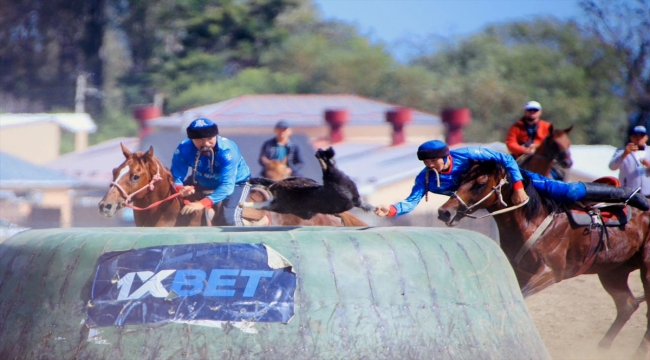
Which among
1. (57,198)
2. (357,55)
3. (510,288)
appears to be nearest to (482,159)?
(510,288)

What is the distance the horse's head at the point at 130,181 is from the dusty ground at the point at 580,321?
12.4ft

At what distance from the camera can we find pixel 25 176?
22094 millimetres

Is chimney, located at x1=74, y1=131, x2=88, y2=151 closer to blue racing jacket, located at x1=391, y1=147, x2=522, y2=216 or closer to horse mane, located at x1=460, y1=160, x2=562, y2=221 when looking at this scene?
horse mane, located at x1=460, y1=160, x2=562, y2=221

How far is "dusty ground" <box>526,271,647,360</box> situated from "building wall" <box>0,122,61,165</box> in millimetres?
29483

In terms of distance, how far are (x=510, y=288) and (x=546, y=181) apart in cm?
288

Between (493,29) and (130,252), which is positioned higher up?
(130,252)

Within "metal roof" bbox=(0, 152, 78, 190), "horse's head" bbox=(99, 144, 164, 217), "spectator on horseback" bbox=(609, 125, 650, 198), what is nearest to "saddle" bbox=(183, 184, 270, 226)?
"horse's head" bbox=(99, 144, 164, 217)

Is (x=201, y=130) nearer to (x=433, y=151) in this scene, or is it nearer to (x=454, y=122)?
(x=433, y=151)

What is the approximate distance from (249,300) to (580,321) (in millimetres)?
5949

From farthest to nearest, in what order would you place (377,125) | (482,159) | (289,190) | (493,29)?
(493,29) → (377,125) → (482,159) → (289,190)

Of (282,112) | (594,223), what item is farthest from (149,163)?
(282,112)

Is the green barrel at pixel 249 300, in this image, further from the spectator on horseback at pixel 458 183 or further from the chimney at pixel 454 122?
the chimney at pixel 454 122

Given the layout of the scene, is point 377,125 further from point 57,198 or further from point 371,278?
point 371,278

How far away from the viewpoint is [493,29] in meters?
61.2
